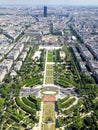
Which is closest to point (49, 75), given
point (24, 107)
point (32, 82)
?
point (32, 82)

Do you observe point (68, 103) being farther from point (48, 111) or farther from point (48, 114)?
point (48, 114)

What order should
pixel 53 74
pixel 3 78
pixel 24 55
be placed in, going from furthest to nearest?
pixel 24 55 < pixel 53 74 < pixel 3 78

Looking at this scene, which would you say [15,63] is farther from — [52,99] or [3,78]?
[52,99]

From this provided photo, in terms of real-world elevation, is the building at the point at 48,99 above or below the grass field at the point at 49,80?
above

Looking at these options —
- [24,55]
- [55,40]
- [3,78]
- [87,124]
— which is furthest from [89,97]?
[55,40]

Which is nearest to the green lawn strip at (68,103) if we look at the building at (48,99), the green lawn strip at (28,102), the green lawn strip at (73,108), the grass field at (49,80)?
the green lawn strip at (73,108)

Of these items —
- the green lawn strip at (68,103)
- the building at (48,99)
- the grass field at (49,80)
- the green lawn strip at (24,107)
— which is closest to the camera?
the green lawn strip at (24,107)

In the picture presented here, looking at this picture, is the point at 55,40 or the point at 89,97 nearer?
the point at 89,97

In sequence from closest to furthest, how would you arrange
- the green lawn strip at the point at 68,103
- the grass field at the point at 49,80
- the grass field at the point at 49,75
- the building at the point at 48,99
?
the green lawn strip at the point at 68,103, the building at the point at 48,99, the grass field at the point at 49,80, the grass field at the point at 49,75

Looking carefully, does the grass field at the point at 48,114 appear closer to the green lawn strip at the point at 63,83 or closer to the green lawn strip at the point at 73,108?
the green lawn strip at the point at 73,108
